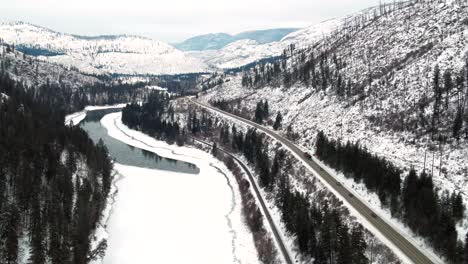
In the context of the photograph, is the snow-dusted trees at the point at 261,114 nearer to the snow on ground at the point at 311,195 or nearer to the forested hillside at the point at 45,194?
the snow on ground at the point at 311,195

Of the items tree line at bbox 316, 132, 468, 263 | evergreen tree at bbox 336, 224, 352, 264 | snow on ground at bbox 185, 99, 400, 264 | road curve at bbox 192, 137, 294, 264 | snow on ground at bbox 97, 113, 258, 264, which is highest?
tree line at bbox 316, 132, 468, 263

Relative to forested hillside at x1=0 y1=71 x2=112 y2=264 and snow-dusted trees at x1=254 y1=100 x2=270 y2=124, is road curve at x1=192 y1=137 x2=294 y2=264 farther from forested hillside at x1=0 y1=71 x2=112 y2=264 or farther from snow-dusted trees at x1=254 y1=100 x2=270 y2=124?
snow-dusted trees at x1=254 y1=100 x2=270 y2=124

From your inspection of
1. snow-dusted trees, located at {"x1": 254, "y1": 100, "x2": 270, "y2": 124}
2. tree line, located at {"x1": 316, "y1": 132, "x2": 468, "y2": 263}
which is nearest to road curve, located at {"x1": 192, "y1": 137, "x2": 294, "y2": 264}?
tree line, located at {"x1": 316, "y1": 132, "x2": 468, "y2": 263}

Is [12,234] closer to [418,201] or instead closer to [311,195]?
[311,195]

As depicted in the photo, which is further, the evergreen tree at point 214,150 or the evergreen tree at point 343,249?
the evergreen tree at point 214,150

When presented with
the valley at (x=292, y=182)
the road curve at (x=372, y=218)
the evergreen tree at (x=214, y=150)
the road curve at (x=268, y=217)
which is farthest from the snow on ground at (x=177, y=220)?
the road curve at (x=372, y=218)

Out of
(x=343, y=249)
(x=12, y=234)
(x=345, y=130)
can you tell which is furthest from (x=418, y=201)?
(x=12, y=234)

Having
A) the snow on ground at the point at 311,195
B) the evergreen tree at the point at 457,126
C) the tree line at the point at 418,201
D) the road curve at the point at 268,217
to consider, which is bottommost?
the road curve at the point at 268,217

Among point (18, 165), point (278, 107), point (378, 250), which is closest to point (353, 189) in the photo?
point (378, 250)

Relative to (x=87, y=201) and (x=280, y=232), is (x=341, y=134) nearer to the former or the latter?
(x=280, y=232)

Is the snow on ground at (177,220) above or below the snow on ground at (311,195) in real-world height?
below
